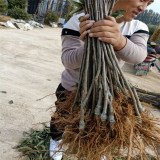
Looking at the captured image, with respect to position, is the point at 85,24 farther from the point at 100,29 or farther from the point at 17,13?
the point at 17,13

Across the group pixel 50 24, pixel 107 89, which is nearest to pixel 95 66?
pixel 107 89

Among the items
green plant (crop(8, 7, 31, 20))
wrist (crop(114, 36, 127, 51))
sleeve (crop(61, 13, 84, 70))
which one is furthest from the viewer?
green plant (crop(8, 7, 31, 20))

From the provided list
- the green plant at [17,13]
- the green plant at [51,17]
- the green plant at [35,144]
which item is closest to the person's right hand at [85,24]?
the green plant at [35,144]

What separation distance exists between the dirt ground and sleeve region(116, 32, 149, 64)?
1.82ft

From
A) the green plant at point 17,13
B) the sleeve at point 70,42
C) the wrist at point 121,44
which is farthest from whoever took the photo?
the green plant at point 17,13

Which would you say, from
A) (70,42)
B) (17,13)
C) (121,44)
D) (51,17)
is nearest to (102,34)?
(121,44)

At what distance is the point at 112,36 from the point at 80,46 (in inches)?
15.1

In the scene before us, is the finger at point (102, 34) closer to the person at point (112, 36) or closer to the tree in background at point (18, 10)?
the person at point (112, 36)

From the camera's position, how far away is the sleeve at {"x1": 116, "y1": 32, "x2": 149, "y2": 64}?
973 millimetres

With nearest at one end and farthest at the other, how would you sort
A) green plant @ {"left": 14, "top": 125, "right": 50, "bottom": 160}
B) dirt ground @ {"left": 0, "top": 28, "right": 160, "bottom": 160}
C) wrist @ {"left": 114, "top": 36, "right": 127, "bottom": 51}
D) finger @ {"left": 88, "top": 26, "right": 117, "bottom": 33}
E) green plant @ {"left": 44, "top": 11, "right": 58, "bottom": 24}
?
finger @ {"left": 88, "top": 26, "right": 117, "bottom": 33}
wrist @ {"left": 114, "top": 36, "right": 127, "bottom": 51}
green plant @ {"left": 14, "top": 125, "right": 50, "bottom": 160}
dirt ground @ {"left": 0, "top": 28, "right": 160, "bottom": 160}
green plant @ {"left": 44, "top": 11, "right": 58, "bottom": 24}

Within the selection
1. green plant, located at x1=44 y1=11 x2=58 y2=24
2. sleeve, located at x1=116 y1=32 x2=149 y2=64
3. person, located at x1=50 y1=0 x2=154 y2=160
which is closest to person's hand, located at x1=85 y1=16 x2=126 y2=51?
person, located at x1=50 y1=0 x2=154 y2=160

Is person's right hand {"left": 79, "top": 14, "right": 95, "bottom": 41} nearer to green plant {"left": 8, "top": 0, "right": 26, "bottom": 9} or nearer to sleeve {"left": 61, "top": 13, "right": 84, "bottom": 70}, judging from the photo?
sleeve {"left": 61, "top": 13, "right": 84, "bottom": 70}

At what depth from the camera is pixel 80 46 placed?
3.79ft

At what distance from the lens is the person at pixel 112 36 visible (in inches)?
30.6
